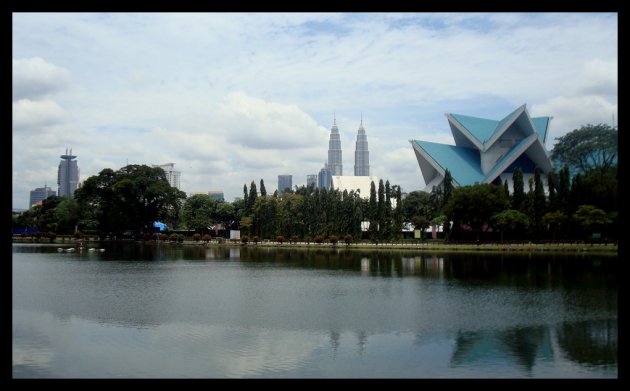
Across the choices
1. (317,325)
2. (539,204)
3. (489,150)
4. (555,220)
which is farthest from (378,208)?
(317,325)

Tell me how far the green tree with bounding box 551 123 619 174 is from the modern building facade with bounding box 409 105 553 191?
2104 mm

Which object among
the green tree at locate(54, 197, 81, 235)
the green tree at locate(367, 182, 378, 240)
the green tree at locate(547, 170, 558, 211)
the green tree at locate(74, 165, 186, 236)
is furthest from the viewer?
the green tree at locate(54, 197, 81, 235)

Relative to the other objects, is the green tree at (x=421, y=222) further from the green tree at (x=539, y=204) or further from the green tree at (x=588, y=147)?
the green tree at (x=588, y=147)

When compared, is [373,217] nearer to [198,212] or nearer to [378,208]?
[378,208]

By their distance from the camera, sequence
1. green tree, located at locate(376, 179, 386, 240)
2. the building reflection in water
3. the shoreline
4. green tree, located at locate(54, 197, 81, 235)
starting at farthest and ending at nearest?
1. green tree, located at locate(54, 197, 81, 235)
2. green tree, located at locate(376, 179, 386, 240)
3. the shoreline
4. the building reflection in water

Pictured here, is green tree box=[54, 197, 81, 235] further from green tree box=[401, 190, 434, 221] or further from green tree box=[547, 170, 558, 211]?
green tree box=[547, 170, 558, 211]

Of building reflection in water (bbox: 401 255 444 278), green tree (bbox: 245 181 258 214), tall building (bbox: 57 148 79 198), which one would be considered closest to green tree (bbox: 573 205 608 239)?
building reflection in water (bbox: 401 255 444 278)

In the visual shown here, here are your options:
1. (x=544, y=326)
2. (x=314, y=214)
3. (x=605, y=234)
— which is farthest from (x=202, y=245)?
(x=544, y=326)

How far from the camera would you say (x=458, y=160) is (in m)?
64.1

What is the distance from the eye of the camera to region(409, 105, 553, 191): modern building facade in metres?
59.8

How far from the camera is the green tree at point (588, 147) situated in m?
57.4

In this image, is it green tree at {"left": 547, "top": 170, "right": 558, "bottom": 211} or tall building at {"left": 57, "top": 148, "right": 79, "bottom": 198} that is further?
tall building at {"left": 57, "top": 148, "right": 79, "bottom": 198}

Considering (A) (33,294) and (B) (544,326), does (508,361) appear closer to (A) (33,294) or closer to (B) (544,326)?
(B) (544,326)
